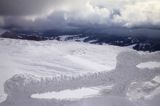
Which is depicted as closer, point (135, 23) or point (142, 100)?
point (142, 100)

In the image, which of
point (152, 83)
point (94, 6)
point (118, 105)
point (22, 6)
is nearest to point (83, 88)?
point (118, 105)

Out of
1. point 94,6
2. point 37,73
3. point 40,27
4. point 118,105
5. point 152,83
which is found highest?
point 94,6

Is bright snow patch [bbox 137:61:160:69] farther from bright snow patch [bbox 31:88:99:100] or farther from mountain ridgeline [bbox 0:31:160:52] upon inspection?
bright snow patch [bbox 31:88:99:100]

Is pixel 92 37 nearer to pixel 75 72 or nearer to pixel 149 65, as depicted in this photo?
pixel 75 72

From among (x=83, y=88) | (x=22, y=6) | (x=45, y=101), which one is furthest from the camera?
(x=22, y=6)

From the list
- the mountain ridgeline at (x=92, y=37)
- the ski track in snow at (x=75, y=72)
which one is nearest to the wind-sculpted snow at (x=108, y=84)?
the ski track in snow at (x=75, y=72)

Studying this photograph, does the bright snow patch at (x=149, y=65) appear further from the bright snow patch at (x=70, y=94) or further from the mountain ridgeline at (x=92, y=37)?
the bright snow patch at (x=70, y=94)

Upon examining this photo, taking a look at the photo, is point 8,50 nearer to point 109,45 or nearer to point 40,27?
point 40,27

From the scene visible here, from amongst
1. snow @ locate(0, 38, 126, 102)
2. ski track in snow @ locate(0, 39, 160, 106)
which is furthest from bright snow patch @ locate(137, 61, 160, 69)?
snow @ locate(0, 38, 126, 102)
